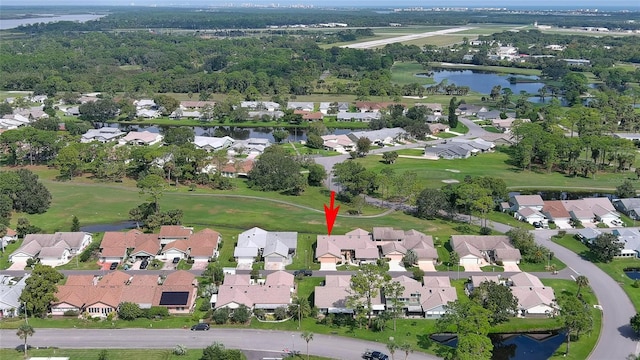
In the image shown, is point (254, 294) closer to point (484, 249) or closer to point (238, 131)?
point (484, 249)

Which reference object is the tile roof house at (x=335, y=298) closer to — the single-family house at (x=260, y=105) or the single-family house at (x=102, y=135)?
the single-family house at (x=102, y=135)

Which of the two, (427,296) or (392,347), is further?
(427,296)

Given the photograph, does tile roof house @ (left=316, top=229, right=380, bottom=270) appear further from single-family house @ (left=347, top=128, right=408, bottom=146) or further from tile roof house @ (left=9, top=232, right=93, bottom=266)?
single-family house @ (left=347, top=128, right=408, bottom=146)

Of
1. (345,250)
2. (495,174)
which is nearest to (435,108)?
(495,174)

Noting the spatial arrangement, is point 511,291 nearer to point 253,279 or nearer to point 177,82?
point 253,279

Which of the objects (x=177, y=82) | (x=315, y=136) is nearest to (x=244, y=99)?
(x=177, y=82)

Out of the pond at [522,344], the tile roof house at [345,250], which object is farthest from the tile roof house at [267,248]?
the pond at [522,344]
